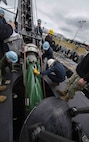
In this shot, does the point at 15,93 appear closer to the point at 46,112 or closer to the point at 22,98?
the point at 22,98

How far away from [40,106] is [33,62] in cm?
146

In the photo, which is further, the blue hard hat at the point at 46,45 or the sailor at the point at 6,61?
the blue hard hat at the point at 46,45

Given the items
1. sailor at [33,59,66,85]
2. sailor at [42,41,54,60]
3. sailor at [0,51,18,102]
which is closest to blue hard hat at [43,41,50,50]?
sailor at [42,41,54,60]

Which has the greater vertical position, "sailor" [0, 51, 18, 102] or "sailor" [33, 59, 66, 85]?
"sailor" [0, 51, 18, 102]

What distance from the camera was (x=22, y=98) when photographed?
324 centimetres

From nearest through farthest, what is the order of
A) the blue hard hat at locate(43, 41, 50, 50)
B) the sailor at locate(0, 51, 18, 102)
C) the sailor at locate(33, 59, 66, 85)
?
the sailor at locate(0, 51, 18, 102), the sailor at locate(33, 59, 66, 85), the blue hard hat at locate(43, 41, 50, 50)

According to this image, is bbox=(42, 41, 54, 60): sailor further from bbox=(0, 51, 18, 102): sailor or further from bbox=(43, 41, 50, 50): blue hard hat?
bbox=(0, 51, 18, 102): sailor

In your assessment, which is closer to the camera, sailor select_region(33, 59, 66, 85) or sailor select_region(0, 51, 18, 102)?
sailor select_region(0, 51, 18, 102)

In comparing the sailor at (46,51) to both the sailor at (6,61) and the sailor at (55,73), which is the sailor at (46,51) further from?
the sailor at (6,61)

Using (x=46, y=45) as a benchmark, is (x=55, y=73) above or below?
below

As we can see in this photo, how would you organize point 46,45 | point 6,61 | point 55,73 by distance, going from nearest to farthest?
point 6,61 → point 55,73 → point 46,45

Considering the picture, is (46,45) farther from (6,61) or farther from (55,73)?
(6,61)

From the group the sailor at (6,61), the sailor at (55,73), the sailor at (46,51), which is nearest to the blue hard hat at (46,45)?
the sailor at (46,51)

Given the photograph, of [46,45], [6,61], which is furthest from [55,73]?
[46,45]
